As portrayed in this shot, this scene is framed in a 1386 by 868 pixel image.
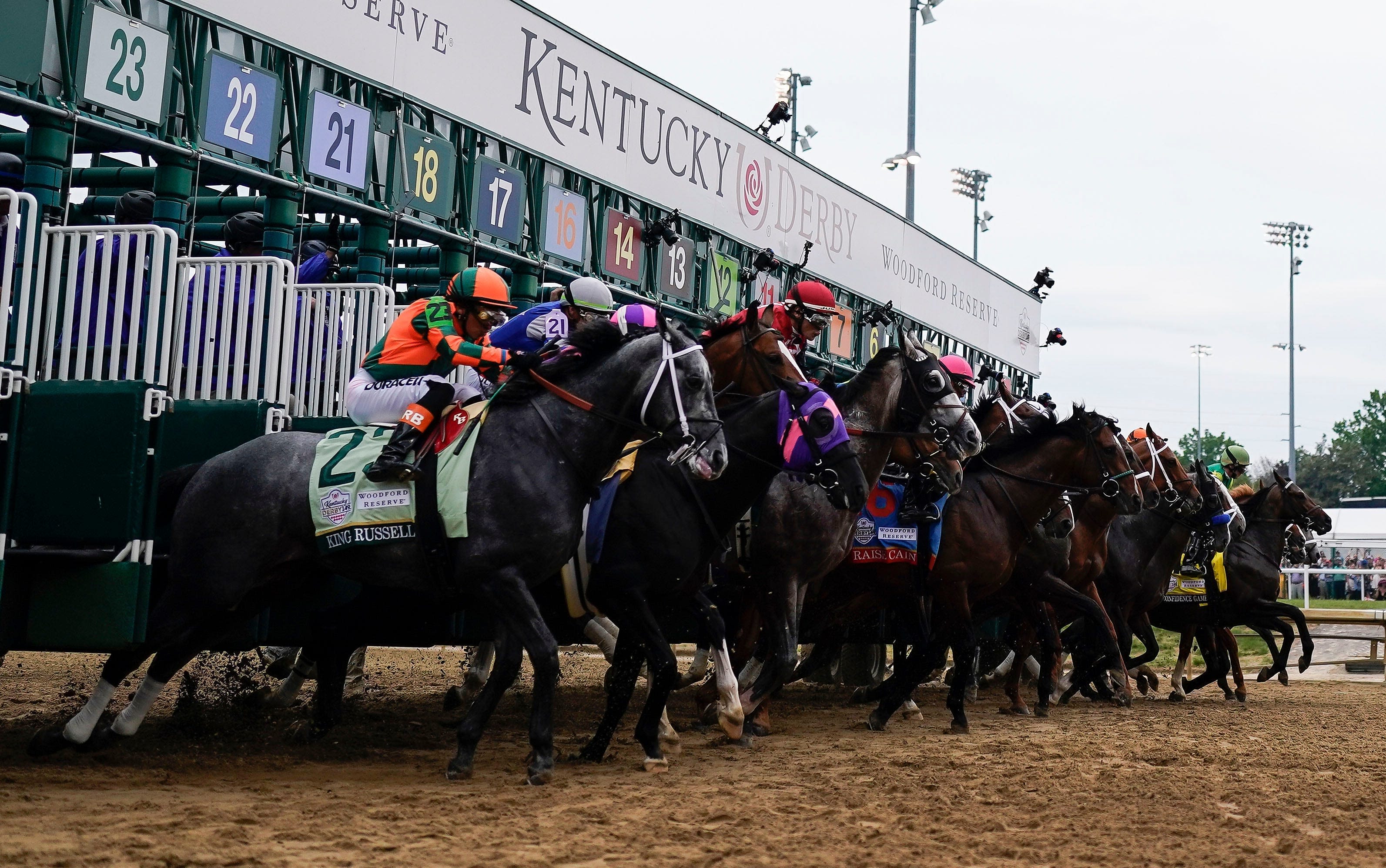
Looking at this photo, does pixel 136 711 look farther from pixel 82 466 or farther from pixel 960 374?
pixel 960 374

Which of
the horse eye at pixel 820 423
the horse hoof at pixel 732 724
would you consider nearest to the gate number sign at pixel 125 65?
the horse eye at pixel 820 423

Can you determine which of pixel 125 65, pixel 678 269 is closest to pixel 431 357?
pixel 125 65

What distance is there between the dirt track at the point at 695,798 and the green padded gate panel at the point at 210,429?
5.03 ft

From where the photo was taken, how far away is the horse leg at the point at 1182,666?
13.8m

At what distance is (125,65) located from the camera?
→ 10.3 meters

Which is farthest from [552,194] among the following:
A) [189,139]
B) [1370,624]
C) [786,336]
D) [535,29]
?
[1370,624]

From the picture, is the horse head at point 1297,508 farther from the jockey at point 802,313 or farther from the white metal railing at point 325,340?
the white metal railing at point 325,340

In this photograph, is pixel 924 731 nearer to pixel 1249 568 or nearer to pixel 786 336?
pixel 786 336

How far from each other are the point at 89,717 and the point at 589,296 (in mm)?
3630

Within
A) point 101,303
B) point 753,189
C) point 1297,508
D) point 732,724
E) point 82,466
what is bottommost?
point 732,724

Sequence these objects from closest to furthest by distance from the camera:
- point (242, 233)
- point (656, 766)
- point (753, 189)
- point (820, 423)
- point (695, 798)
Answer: point (695, 798) → point (656, 766) → point (820, 423) → point (242, 233) → point (753, 189)

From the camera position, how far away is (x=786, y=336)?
31.4 ft

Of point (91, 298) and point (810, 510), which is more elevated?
point (91, 298)

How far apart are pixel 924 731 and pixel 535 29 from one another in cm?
818
